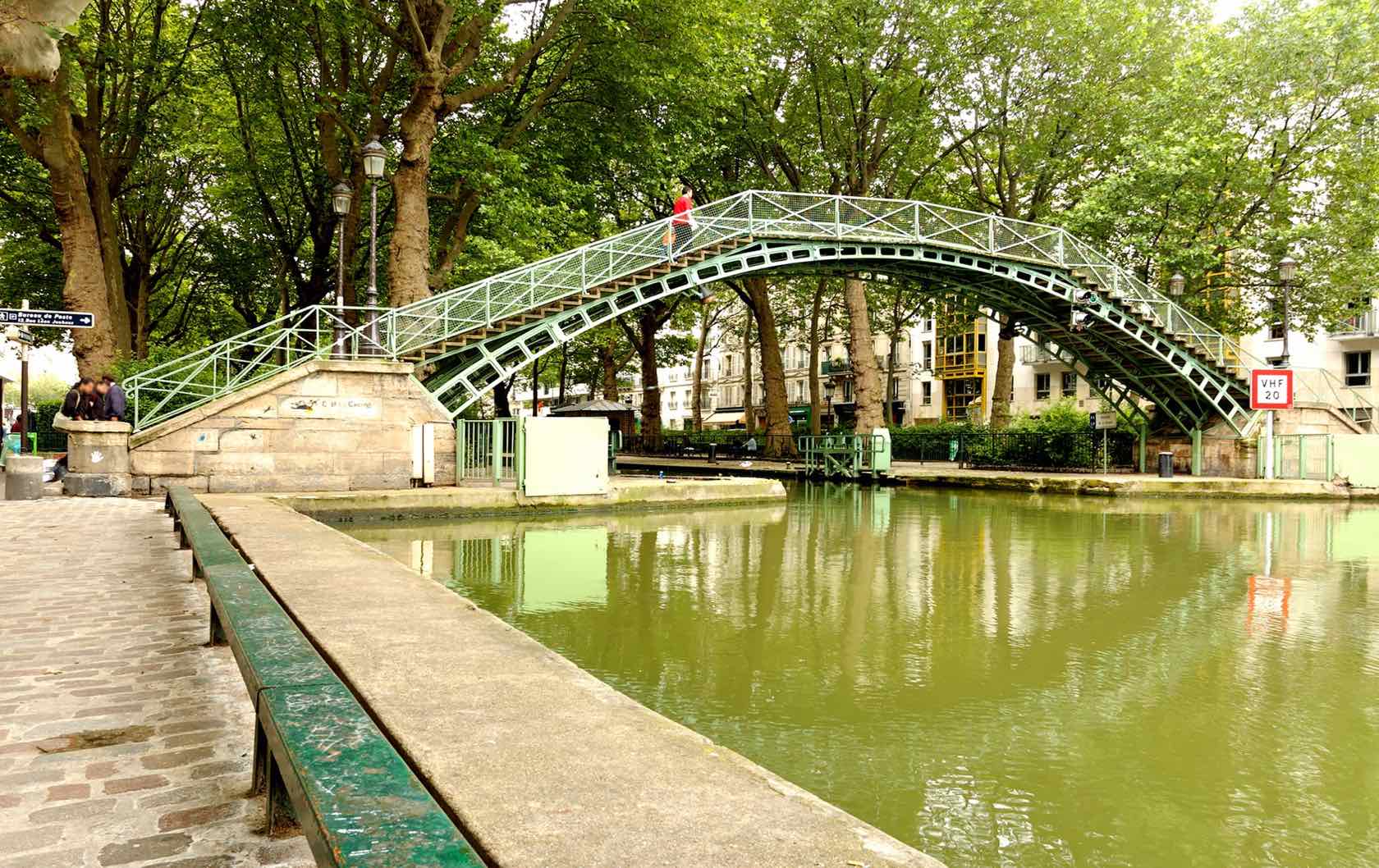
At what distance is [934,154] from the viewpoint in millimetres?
31891

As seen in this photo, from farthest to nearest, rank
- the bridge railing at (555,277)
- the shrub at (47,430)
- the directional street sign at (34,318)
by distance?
the shrub at (47,430)
the bridge railing at (555,277)
the directional street sign at (34,318)

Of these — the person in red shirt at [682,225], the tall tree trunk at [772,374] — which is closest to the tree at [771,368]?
the tall tree trunk at [772,374]

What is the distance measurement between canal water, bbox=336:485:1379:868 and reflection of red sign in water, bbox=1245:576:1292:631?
39 mm

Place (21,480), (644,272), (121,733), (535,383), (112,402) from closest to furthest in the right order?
(121,733), (21,480), (112,402), (644,272), (535,383)

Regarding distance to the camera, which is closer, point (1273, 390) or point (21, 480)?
point (21, 480)

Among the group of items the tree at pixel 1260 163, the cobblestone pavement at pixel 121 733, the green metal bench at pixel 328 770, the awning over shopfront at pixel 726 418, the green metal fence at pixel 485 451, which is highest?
the tree at pixel 1260 163

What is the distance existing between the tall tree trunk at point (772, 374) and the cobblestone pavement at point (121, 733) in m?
27.2

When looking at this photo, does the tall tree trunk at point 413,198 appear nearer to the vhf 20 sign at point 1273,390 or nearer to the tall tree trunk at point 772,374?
the tall tree trunk at point 772,374

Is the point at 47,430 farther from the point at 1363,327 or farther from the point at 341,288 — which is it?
the point at 1363,327

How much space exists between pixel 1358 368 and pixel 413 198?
40454 millimetres

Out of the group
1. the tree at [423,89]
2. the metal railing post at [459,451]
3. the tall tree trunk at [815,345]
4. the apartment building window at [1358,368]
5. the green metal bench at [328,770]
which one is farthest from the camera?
the tall tree trunk at [815,345]

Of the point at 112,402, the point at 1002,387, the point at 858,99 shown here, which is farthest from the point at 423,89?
the point at 1002,387

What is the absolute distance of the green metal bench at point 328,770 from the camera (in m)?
1.61

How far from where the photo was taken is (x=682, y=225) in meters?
20.4
